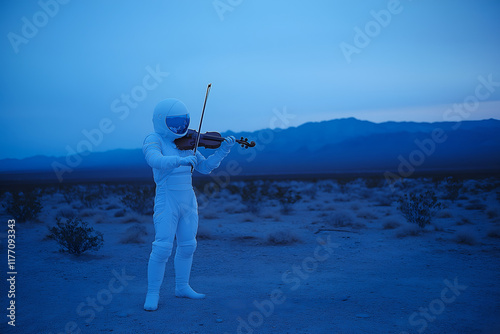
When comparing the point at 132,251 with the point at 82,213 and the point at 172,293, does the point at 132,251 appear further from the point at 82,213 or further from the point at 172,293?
the point at 82,213

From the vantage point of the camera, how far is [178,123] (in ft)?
17.4

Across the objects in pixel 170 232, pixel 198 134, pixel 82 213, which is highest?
pixel 198 134

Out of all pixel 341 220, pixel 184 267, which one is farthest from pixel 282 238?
pixel 184 267

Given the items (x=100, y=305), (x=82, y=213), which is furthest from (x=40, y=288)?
(x=82, y=213)

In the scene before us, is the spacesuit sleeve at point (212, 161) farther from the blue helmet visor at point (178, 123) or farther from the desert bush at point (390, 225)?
the desert bush at point (390, 225)

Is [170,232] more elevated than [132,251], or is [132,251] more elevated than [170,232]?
[170,232]

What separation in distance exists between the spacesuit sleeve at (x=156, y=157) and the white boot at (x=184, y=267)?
127cm

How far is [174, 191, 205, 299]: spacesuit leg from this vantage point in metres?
5.43

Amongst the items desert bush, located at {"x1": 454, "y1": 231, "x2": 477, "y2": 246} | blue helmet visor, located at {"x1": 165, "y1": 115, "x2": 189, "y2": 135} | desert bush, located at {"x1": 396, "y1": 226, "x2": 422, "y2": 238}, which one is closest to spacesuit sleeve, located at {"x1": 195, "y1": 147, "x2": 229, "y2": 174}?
blue helmet visor, located at {"x1": 165, "y1": 115, "x2": 189, "y2": 135}

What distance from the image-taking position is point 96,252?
9.41 metres

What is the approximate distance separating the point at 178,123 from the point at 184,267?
213 cm

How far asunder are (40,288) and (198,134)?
13.3ft

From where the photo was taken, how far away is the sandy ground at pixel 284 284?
192 inches

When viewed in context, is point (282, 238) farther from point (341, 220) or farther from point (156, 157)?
point (156, 157)
